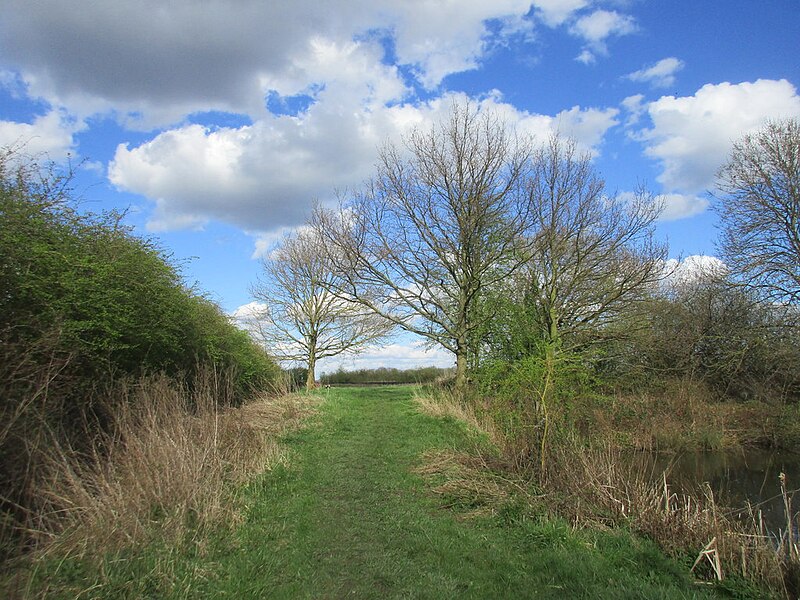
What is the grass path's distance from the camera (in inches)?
188

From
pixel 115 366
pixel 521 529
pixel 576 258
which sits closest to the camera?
pixel 521 529

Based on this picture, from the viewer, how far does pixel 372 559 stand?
18.1 ft

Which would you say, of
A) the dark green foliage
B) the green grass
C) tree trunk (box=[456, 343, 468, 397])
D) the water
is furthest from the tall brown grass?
tree trunk (box=[456, 343, 468, 397])

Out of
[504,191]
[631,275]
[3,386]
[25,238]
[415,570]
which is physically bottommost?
[415,570]

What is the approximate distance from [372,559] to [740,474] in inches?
500

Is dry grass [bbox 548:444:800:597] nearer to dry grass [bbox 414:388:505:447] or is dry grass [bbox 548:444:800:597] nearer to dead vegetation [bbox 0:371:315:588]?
dry grass [bbox 414:388:505:447]

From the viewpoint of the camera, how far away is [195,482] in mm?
6348

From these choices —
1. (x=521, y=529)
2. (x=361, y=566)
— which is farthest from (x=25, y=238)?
(x=521, y=529)

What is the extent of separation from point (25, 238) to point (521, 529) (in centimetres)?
711

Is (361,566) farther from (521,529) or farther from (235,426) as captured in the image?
(235,426)

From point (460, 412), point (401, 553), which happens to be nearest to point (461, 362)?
point (460, 412)

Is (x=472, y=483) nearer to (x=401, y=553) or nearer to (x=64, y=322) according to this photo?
(x=401, y=553)

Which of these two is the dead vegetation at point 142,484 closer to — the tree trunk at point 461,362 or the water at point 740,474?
the water at point 740,474

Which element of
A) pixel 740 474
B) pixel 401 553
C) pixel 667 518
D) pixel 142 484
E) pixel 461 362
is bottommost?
pixel 740 474
